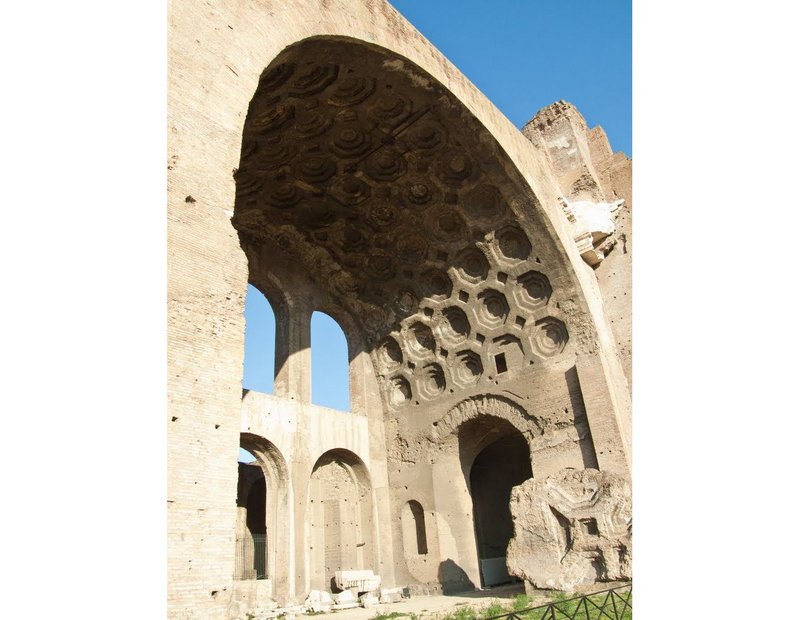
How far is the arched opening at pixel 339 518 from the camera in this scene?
10.8 meters

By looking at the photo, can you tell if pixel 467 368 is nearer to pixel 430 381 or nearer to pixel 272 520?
pixel 430 381

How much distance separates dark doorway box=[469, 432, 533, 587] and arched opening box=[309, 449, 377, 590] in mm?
3197

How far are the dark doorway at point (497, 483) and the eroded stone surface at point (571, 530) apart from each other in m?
4.83

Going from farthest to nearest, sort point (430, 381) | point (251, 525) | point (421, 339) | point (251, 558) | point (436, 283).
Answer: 1. point (251, 525)
2. point (421, 339)
3. point (430, 381)
4. point (251, 558)
5. point (436, 283)

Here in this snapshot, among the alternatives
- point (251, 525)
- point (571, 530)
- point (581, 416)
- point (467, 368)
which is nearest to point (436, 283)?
point (467, 368)

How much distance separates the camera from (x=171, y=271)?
13.2 ft

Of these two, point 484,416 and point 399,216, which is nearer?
point 399,216

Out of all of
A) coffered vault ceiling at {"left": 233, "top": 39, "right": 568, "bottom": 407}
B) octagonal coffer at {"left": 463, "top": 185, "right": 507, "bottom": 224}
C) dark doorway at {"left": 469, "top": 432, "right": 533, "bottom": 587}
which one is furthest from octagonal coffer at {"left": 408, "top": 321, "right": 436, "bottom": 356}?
dark doorway at {"left": 469, "top": 432, "right": 533, "bottom": 587}

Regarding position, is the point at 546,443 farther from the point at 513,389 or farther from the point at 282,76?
the point at 282,76

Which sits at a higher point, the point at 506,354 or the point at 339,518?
the point at 506,354

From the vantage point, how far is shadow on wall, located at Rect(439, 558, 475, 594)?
427 inches

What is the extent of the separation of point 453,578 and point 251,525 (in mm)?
4561

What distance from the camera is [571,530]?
861cm

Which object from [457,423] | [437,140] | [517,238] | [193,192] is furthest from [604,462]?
[193,192]
